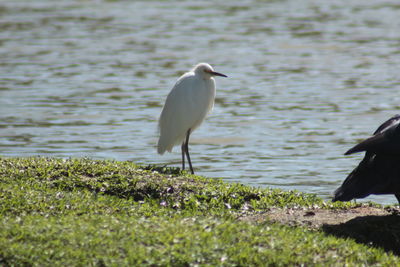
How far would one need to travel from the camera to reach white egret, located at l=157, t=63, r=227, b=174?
10.5 metres

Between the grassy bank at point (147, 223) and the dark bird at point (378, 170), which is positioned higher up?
the dark bird at point (378, 170)

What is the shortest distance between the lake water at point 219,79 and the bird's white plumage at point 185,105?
1240mm

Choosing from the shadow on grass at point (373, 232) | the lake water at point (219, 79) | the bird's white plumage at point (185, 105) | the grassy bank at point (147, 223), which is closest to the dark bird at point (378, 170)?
the shadow on grass at point (373, 232)

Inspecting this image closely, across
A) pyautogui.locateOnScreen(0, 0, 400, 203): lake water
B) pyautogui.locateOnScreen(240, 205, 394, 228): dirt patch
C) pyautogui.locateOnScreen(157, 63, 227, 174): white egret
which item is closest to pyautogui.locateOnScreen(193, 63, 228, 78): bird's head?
pyautogui.locateOnScreen(157, 63, 227, 174): white egret

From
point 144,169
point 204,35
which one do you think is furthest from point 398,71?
point 144,169

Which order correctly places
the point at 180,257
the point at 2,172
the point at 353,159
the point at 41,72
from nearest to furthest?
the point at 180,257 < the point at 2,172 < the point at 353,159 < the point at 41,72

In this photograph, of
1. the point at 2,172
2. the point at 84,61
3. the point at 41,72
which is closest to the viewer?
the point at 2,172

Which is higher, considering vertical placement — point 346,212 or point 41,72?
point 346,212

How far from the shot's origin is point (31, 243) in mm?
6207

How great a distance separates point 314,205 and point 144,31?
21.2 meters

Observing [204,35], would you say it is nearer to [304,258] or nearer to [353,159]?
[353,159]

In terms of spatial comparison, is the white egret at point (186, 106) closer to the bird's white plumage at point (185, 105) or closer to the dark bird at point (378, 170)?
the bird's white plumage at point (185, 105)

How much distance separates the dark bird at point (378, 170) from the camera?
708 cm

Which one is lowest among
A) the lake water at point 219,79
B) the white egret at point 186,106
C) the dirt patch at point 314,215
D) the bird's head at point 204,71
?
the lake water at point 219,79
